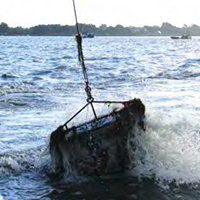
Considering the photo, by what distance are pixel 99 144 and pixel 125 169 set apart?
26.0 inches

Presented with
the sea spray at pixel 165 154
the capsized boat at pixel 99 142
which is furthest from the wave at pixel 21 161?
the sea spray at pixel 165 154

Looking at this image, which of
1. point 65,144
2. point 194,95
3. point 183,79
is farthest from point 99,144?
point 183,79

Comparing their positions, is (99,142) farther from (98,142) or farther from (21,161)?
(21,161)

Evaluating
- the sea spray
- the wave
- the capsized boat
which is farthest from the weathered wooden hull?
the wave

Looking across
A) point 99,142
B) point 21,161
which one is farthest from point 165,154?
point 21,161

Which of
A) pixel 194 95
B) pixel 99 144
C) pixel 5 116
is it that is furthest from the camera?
pixel 194 95

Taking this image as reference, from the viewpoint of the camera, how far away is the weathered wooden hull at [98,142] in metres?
7.02

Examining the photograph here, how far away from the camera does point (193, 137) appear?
27.5 feet

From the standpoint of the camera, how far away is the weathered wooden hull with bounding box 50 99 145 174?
702cm

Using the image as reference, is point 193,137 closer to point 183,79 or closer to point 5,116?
point 5,116

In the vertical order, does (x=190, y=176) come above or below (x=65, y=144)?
below

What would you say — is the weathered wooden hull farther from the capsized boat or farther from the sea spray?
the sea spray

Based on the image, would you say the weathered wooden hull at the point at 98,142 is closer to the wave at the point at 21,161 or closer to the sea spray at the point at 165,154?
the sea spray at the point at 165,154

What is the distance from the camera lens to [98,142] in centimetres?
705
